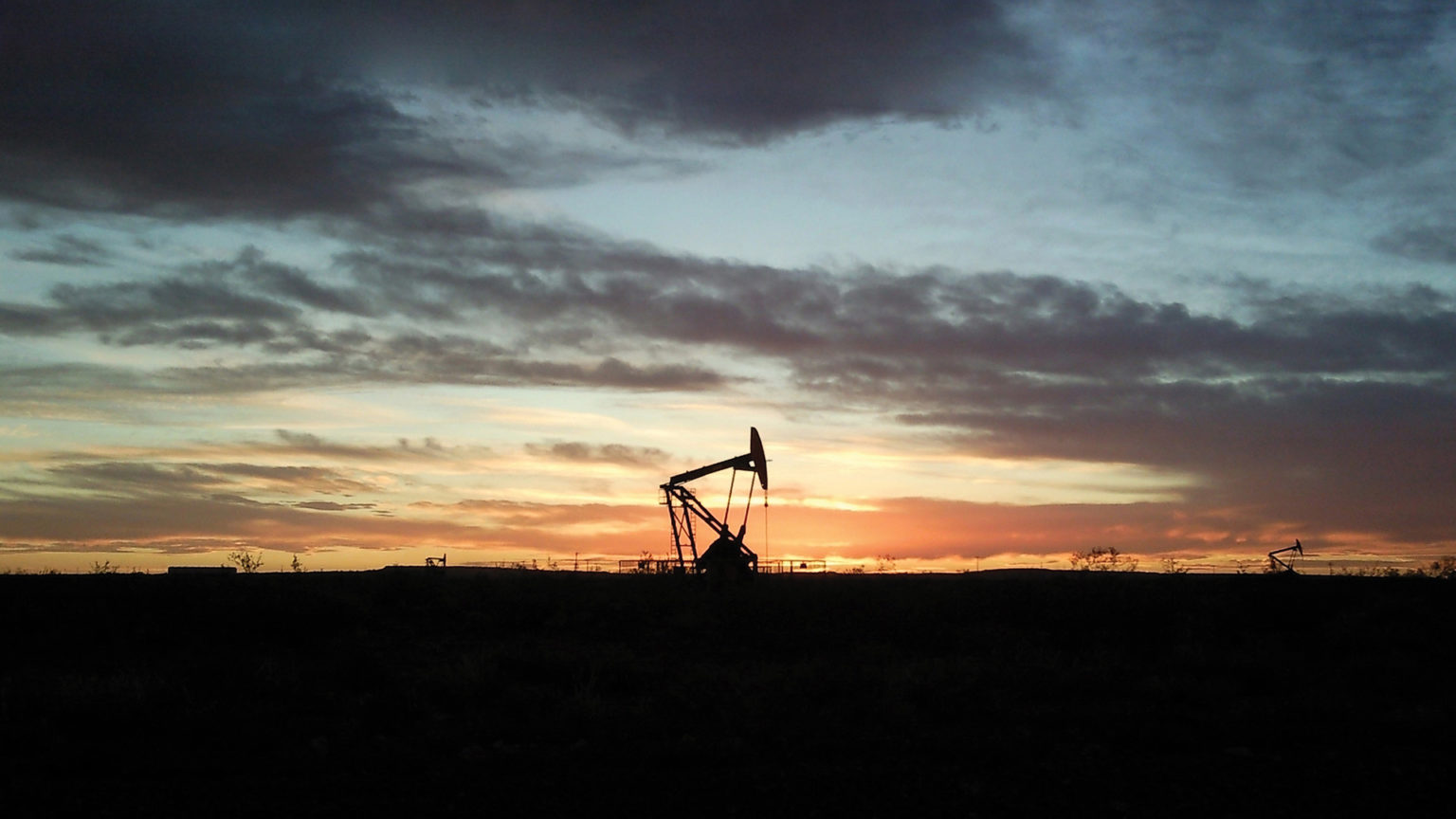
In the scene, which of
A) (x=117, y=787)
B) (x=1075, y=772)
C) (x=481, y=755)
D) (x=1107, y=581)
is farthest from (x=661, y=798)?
(x=1107, y=581)

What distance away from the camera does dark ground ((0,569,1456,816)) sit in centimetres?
1109

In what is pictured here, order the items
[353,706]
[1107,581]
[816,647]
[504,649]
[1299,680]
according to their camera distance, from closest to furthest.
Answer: [353,706]
[1299,680]
[504,649]
[816,647]
[1107,581]

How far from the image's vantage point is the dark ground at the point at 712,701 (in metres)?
11.1

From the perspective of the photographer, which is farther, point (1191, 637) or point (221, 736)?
point (1191, 637)

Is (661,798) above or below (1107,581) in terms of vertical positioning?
below

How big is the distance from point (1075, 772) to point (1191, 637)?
1316 centimetres

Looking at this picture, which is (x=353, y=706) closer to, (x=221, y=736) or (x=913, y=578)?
(x=221, y=736)

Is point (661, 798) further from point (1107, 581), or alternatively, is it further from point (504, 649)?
point (1107, 581)

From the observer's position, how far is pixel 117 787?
1098 centimetres

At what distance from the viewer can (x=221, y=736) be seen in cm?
1316

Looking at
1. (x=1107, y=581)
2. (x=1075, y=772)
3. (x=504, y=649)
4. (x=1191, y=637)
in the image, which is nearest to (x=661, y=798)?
(x=1075, y=772)

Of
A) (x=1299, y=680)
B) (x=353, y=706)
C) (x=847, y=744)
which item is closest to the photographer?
(x=847, y=744)

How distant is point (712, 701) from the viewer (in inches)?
598

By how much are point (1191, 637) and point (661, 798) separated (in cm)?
1670
